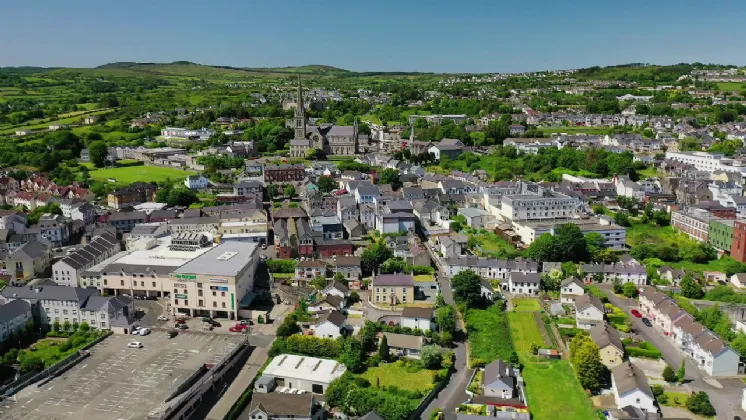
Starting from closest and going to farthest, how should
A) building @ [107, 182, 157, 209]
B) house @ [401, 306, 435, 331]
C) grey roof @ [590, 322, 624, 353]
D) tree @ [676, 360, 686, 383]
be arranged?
1. tree @ [676, 360, 686, 383]
2. grey roof @ [590, 322, 624, 353]
3. house @ [401, 306, 435, 331]
4. building @ [107, 182, 157, 209]

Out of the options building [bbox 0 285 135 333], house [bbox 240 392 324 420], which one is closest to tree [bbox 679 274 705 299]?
house [bbox 240 392 324 420]

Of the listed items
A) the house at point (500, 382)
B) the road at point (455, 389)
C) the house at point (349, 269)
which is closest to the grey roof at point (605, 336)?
the house at point (500, 382)

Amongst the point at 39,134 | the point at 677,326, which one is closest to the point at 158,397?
the point at 677,326

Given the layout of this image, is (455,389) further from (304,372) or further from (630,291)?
(630,291)

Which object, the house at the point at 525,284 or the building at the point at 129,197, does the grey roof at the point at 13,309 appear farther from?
the house at the point at 525,284

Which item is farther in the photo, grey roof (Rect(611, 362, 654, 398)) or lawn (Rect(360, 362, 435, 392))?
lawn (Rect(360, 362, 435, 392))

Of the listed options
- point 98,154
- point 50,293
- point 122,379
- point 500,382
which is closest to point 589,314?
point 500,382

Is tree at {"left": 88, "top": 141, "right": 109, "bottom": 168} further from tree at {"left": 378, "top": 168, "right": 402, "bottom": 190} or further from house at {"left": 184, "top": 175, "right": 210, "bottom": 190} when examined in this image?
tree at {"left": 378, "top": 168, "right": 402, "bottom": 190}
